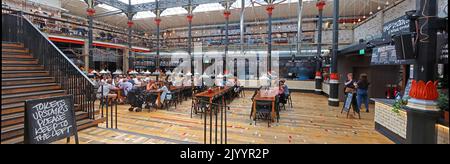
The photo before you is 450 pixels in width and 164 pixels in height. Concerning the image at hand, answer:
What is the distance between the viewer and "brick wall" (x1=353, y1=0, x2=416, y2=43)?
824 cm

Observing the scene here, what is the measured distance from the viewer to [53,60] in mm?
4402

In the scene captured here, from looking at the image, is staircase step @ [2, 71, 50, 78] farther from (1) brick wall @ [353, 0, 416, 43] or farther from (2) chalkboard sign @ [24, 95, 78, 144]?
(1) brick wall @ [353, 0, 416, 43]

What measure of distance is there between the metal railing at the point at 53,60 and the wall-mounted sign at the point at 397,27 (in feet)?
20.7

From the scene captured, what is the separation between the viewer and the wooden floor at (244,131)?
3488 millimetres

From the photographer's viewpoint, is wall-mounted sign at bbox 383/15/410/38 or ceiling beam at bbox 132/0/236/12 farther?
ceiling beam at bbox 132/0/236/12

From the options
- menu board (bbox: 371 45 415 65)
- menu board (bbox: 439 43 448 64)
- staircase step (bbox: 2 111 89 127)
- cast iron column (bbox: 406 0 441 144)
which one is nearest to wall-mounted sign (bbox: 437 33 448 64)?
menu board (bbox: 439 43 448 64)

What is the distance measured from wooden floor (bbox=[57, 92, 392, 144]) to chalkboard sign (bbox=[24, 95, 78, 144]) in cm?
55

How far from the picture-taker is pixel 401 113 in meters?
3.34

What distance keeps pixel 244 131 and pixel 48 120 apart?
313 cm

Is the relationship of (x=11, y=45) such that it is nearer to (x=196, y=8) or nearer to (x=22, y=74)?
(x=22, y=74)
